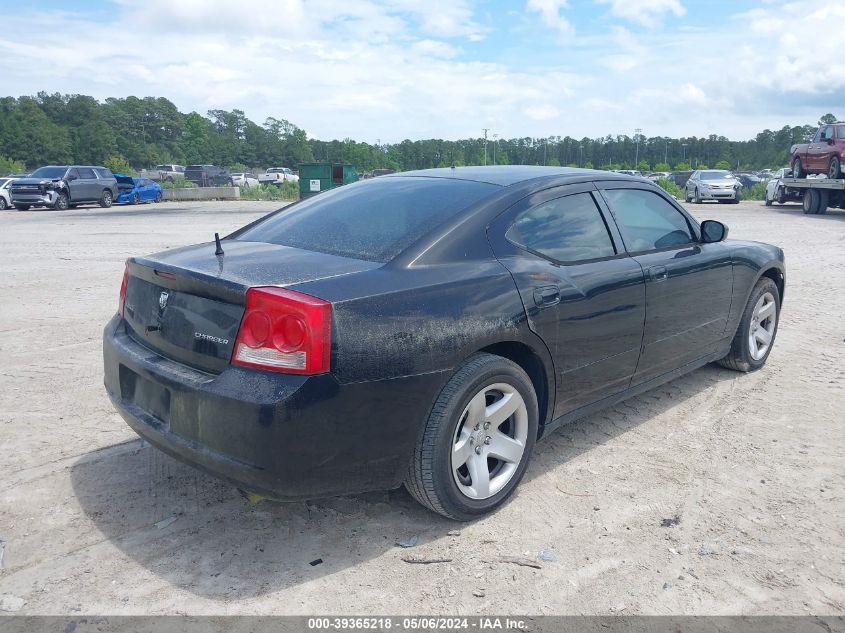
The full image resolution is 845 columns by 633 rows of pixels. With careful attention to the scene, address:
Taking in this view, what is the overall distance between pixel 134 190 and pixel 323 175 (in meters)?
11.9

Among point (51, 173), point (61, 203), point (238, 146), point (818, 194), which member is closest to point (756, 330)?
point (818, 194)

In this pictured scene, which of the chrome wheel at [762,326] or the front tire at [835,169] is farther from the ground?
the front tire at [835,169]

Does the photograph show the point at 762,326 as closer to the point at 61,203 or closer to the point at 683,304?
the point at 683,304

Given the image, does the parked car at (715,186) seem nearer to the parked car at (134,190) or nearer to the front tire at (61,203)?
the parked car at (134,190)

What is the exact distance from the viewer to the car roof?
3.96 meters

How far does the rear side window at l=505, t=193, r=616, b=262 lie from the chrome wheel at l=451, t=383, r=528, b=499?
0.81 metres

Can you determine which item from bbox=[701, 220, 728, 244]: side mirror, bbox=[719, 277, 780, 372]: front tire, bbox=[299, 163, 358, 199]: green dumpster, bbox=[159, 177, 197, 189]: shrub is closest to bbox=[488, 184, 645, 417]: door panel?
bbox=[701, 220, 728, 244]: side mirror

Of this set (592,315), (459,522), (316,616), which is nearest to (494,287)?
(592,315)

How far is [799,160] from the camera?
80.3 ft

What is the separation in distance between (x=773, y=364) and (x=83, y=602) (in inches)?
206

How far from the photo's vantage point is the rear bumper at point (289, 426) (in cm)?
271

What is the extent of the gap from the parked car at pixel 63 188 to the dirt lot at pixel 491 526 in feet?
84.8

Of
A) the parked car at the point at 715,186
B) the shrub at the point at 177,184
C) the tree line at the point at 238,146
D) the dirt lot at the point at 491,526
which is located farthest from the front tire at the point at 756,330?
the tree line at the point at 238,146

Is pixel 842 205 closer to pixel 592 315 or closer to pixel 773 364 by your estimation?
pixel 773 364
